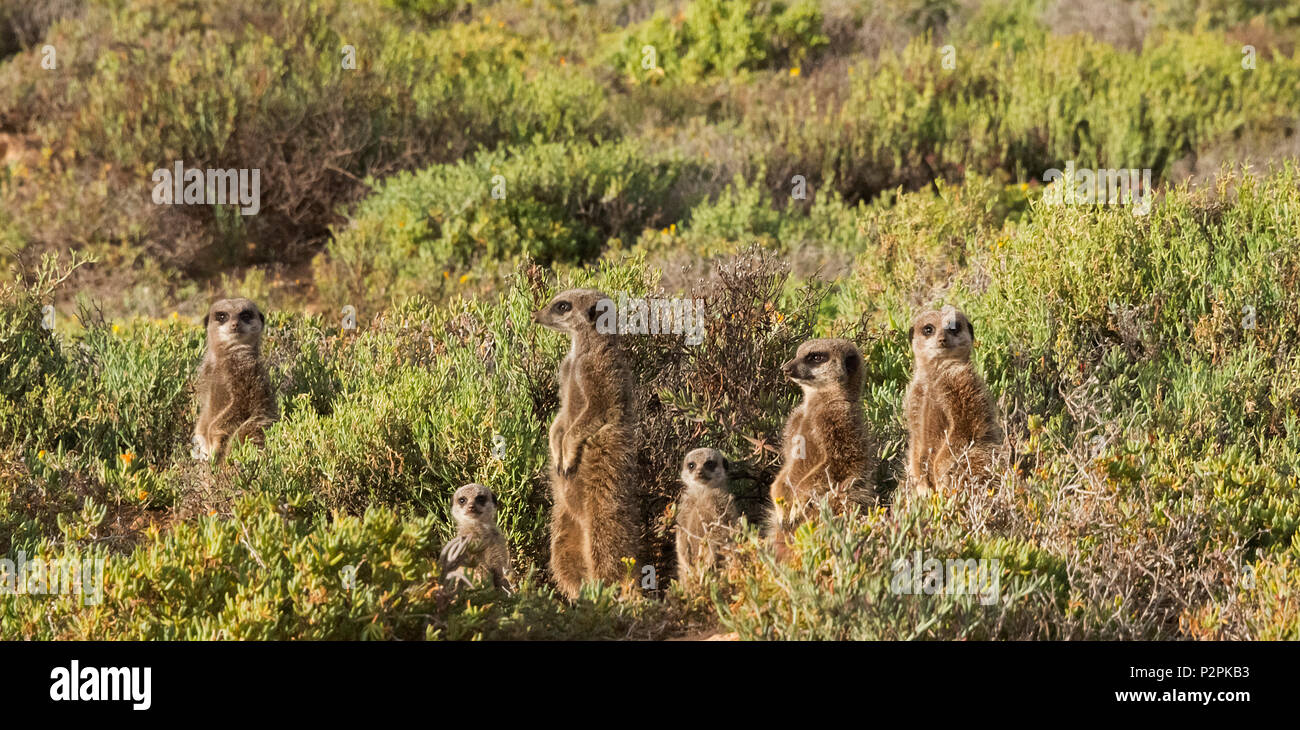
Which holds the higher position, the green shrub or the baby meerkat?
the green shrub

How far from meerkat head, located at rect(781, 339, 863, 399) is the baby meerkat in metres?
0.49

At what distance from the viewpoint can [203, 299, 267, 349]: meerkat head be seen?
6844mm

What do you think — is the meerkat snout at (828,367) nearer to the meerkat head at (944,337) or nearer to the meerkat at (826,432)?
the meerkat at (826,432)

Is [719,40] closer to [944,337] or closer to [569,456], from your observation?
[944,337]

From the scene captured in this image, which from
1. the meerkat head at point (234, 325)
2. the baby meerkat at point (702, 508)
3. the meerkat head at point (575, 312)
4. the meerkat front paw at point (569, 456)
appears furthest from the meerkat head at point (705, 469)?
the meerkat head at point (234, 325)

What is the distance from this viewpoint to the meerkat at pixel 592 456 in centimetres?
575

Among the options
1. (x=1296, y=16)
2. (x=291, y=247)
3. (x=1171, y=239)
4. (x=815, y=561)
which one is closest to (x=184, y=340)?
(x=291, y=247)

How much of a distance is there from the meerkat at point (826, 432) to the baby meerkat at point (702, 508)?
0.69 ft

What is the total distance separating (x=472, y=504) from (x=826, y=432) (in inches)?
58.0

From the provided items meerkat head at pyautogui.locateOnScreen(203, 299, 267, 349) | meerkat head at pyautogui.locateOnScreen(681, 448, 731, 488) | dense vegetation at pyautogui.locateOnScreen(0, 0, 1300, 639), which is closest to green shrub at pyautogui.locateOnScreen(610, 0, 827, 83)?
dense vegetation at pyautogui.locateOnScreen(0, 0, 1300, 639)

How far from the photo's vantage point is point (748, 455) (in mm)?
6457

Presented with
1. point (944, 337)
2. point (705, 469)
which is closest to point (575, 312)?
point (705, 469)

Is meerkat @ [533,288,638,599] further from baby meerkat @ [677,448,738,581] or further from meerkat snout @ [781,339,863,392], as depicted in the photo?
meerkat snout @ [781,339,863,392]

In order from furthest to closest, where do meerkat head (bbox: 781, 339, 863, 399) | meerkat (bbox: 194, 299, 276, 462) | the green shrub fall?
the green shrub, meerkat (bbox: 194, 299, 276, 462), meerkat head (bbox: 781, 339, 863, 399)
